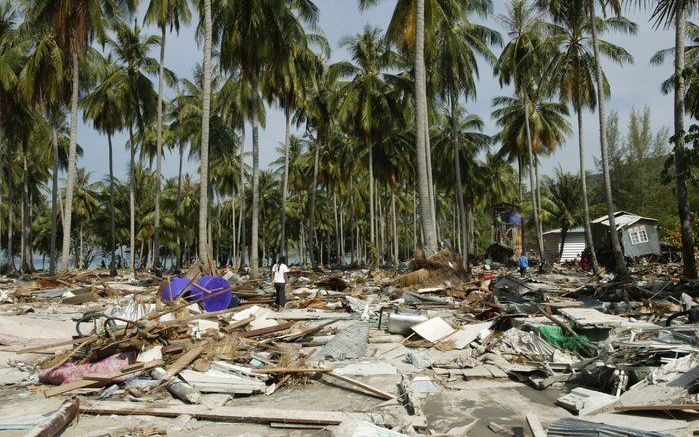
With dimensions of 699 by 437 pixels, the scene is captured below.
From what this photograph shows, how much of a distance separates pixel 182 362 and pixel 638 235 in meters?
37.4

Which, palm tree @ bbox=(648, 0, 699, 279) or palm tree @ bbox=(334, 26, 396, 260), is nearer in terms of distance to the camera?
palm tree @ bbox=(648, 0, 699, 279)

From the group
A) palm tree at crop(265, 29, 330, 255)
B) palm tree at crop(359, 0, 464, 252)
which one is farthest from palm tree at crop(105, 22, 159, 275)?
palm tree at crop(359, 0, 464, 252)

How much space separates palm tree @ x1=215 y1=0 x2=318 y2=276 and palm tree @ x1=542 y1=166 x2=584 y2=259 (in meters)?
25.8

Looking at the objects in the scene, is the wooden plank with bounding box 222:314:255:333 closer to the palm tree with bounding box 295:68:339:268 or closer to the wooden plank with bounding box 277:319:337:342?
the wooden plank with bounding box 277:319:337:342

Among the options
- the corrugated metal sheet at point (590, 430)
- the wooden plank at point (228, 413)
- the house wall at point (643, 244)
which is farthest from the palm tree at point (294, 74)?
the house wall at point (643, 244)

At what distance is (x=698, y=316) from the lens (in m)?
8.55

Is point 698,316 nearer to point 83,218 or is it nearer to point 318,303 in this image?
point 318,303

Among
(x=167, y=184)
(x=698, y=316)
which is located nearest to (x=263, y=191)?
(x=167, y=184)

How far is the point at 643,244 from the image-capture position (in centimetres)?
3634

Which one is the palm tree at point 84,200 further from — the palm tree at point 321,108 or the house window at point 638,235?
the house window at point 638,235

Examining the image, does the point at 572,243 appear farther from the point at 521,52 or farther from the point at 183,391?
the point at 183,391

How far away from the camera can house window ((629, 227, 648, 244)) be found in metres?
35.8

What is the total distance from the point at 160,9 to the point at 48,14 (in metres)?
4.47

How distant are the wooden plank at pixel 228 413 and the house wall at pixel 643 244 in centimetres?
3497
